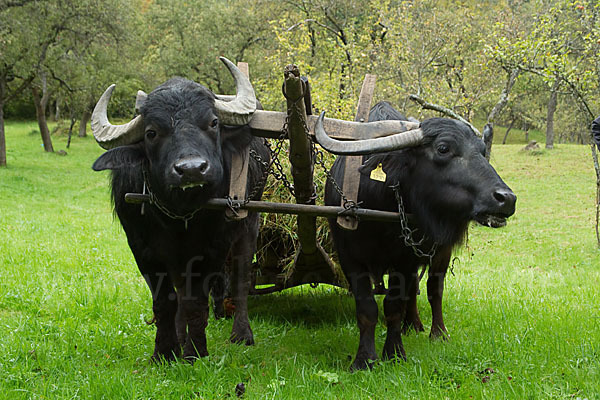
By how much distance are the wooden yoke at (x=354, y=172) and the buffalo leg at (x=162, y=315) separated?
150 centimetres

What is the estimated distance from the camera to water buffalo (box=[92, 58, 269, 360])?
360 centimetres

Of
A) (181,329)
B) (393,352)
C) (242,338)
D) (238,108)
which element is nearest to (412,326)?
(393,352)

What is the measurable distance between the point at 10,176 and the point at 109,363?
18.3m

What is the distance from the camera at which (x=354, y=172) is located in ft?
13.7

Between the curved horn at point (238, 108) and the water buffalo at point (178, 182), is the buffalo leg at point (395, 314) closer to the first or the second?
the water buffalo at point (178, 182)

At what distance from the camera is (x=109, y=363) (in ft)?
13.6

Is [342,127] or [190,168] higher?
[342,127]

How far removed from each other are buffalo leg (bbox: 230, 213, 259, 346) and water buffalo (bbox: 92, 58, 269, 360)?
61cm

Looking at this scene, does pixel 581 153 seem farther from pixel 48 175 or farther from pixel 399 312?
pixel 399 312

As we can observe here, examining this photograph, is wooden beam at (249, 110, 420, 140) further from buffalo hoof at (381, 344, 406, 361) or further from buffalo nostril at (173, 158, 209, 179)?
buffalo hoof at (381, 344, 406, 361)

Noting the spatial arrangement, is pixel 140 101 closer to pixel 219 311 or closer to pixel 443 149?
pixel 443 149

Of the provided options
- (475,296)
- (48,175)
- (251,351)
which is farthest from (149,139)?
(48,175)

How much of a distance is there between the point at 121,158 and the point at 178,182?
1.93 feet

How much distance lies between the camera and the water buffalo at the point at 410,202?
11.9 ft
